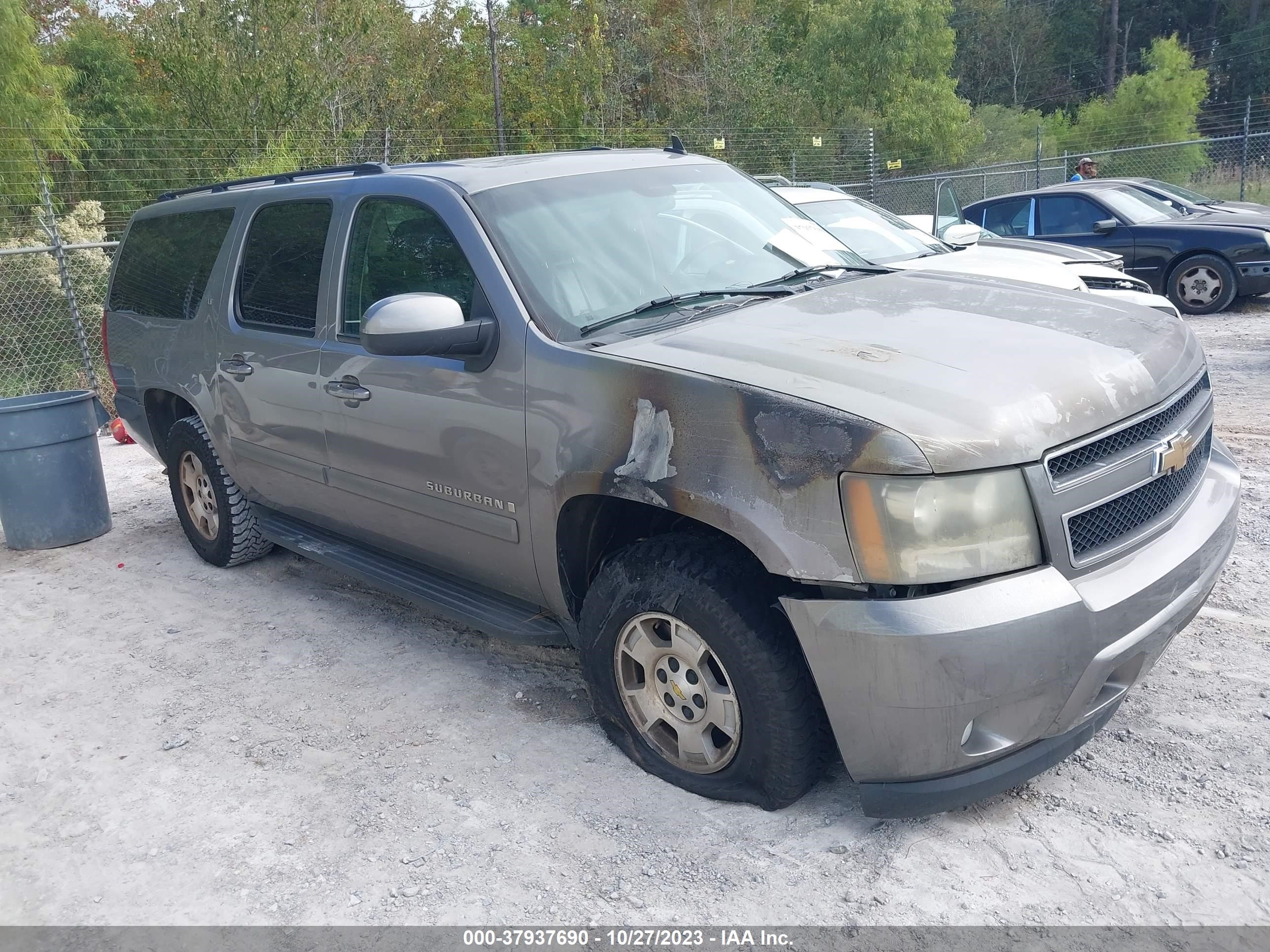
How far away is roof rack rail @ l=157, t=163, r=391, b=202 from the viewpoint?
4.38 meters

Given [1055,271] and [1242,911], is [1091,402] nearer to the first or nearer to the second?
[1242,911]

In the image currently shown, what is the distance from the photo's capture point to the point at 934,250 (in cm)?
820

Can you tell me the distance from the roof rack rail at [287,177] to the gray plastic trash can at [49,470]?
4.79 ft

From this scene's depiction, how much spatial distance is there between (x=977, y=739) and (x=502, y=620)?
66.9 inches

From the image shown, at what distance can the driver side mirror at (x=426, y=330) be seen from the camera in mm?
3354

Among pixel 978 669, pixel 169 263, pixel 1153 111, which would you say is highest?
pixel 1153 111

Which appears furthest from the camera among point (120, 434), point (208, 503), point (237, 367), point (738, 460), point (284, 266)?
point (120, 434)

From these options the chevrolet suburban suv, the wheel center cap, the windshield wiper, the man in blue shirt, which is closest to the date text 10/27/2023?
the chevrolet suburban suv

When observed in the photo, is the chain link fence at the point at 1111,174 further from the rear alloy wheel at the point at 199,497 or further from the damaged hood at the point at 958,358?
the damaged hood at the point at 958,358

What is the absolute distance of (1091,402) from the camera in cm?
278

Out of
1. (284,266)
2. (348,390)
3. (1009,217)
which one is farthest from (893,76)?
(348,390)

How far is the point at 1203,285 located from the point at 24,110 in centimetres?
1918

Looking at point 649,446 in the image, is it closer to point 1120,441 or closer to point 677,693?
point 677,693

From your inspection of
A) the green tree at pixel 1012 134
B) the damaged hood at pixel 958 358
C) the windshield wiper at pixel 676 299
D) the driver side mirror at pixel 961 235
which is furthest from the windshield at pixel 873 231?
the green tree at pixel 1012 134
